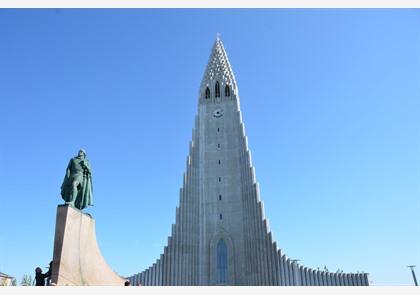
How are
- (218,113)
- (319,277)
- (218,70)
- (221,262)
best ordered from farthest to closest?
(218,70) < (218,113) < (221,262) < (319,277)

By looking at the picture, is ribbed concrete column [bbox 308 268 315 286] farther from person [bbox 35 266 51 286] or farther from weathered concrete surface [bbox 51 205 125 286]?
person [bbox 35 266 51 286]

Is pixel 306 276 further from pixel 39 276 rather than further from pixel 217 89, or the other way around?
pixel 39 276

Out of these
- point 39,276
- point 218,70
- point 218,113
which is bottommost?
point 39,276

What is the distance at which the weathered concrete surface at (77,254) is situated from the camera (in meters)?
9.88

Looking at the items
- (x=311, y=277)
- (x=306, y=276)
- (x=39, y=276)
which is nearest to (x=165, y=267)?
(x=306, y=276)

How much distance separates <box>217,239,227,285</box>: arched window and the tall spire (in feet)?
58.7

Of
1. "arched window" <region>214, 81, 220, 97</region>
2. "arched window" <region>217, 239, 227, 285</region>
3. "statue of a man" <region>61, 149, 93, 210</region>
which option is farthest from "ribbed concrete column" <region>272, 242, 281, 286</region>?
"statue of a man" <region>61, 149, 93, 210</region>

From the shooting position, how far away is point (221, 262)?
3050cm

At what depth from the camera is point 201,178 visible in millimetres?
34531

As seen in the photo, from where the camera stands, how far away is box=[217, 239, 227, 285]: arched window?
97.7 ft

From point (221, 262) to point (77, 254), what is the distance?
21.6 m

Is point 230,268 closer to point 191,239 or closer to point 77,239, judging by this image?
point 191,239

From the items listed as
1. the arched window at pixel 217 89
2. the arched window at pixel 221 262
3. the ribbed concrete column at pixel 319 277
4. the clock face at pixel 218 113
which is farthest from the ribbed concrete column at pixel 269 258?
the arched window at pixel 217 89
